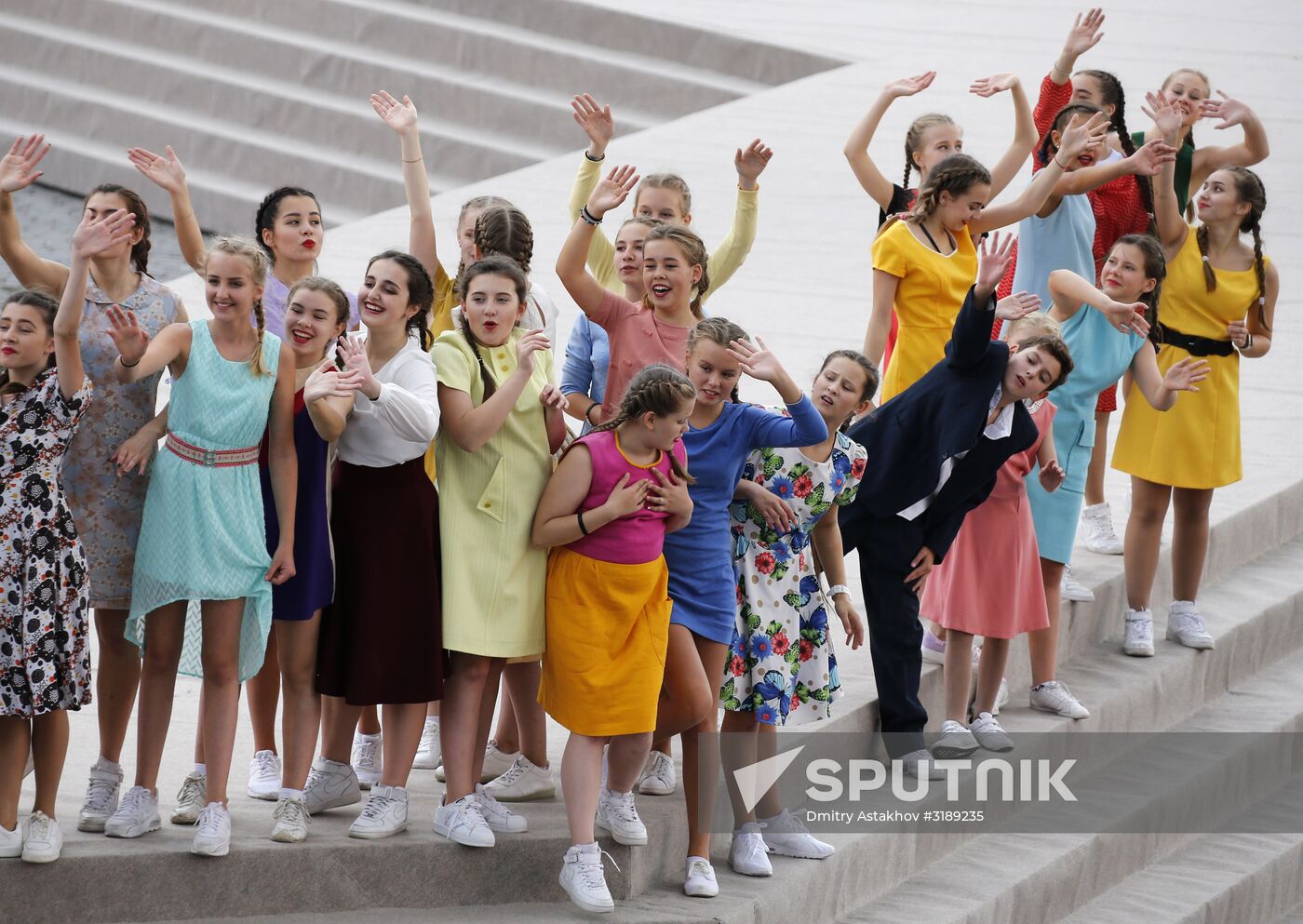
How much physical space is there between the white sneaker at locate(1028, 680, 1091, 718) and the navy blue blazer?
82cm

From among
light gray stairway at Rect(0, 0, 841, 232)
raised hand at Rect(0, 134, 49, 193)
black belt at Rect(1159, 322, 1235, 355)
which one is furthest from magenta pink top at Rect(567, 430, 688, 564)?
light gray stairway at Rect(0, 0, 841, 232)

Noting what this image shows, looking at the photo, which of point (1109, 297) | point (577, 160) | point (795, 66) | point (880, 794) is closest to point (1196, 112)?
point (1109, 297)

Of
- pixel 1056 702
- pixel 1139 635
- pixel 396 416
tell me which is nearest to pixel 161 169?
pixel 396 416

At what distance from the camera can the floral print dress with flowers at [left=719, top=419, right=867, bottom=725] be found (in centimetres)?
427

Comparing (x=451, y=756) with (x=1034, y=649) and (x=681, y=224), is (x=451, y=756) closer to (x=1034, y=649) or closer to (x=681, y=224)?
(x=681, y=224)

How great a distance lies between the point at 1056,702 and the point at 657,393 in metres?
2.00

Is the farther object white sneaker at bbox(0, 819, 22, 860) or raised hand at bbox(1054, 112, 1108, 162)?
raised hand at bbox(1054, 112, 1108, 162)

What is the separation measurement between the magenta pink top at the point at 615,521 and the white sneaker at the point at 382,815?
71 centimetres

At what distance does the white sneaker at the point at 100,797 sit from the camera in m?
3.91

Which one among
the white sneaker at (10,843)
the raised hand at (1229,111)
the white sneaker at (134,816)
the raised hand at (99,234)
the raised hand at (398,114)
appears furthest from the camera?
the raised hand at (1229,111)

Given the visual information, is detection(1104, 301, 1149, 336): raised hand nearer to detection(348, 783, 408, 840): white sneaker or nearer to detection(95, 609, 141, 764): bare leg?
detection(348, 783, 408, 840): white sneaker

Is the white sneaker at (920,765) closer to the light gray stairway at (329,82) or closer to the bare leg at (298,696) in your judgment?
the bare leg at (298,696)

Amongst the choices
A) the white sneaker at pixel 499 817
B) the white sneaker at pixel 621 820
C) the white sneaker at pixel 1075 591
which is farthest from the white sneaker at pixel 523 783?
the white sneaker at pixel 1075 591

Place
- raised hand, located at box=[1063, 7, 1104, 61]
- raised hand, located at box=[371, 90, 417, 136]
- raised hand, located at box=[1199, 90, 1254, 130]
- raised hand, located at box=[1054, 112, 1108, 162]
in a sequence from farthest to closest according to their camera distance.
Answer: raised hand, located at box=[1199, 90, 1254, 130] < raised hand, located at box=[1063, 7, 1104, 61] < raised hand, located at box=[1054, 112, 1108, 162] < raised hand, located at box=[371, 90, 417, 136]
